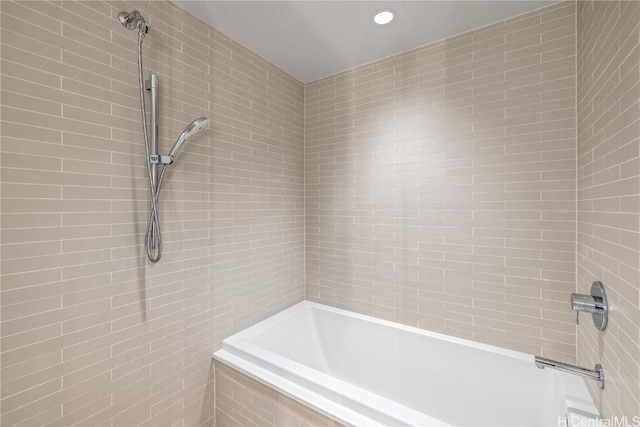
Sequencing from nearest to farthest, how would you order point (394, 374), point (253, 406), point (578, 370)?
point (578, 370) → point (253, 406) → point (394, 374)

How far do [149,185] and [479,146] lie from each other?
191 cm

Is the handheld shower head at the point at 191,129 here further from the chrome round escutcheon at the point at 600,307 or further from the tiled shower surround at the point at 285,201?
the chrome round escutcheon at the point at 600,307

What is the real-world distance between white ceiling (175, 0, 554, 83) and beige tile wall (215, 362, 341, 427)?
6.84 feet

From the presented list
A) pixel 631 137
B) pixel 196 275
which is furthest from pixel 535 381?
pixel 196 275

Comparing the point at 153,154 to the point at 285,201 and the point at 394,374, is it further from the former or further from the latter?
the point at 394,374

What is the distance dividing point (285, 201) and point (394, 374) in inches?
60.3

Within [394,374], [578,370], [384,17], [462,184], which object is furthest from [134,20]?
[394,374]

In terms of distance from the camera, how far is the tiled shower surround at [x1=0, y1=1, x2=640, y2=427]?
980 mm

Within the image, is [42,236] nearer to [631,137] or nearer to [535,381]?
[631,137]

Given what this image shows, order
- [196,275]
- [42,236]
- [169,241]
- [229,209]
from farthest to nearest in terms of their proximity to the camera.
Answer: [229,209]
[196,275]
[169,241]
[42,236]

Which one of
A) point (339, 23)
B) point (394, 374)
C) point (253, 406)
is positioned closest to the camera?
point (253, 406)

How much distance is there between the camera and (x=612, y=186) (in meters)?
A: 0.95

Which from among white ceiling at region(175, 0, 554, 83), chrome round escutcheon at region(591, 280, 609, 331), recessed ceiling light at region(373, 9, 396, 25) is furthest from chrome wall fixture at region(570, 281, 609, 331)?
recessed ceiling light at region(373, 9, 396, 25)

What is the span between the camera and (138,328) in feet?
4.30
